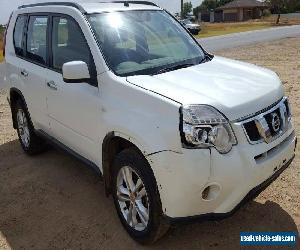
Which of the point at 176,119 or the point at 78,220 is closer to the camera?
the point at 176,119

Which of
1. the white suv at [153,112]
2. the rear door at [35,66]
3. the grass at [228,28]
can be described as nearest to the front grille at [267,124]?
the white suv at [153,112]

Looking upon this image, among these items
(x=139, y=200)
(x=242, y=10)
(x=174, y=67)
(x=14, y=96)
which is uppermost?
(x=242, y=10)

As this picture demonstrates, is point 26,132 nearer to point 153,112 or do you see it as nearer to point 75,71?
point 75,71

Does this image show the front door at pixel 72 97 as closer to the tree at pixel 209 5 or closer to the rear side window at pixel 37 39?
the rear side window at pixel 37 39

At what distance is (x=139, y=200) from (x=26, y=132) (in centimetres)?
293

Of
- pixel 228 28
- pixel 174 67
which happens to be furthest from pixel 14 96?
pixel 228 28

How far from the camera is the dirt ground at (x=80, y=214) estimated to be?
12.1 feet

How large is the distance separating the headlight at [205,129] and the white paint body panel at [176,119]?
48 mm

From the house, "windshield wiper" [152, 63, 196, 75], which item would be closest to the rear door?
"windshield wiper" [152, 63, 196, 75]

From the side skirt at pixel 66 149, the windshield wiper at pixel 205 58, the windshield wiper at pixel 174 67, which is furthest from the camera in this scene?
the windshield wiper at pixel 205 58

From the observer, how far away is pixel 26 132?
585 centimetres

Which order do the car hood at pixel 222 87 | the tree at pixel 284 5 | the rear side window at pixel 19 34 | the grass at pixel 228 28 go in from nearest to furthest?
the car hood at pixel 222 87 < the rear side window at pixel 19 34 < the grass at pixel 228 28 < the tree at pixel 284 5

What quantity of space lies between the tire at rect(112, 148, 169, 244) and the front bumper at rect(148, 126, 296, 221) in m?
0.13

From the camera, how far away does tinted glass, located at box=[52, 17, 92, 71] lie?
4027 millimetres
